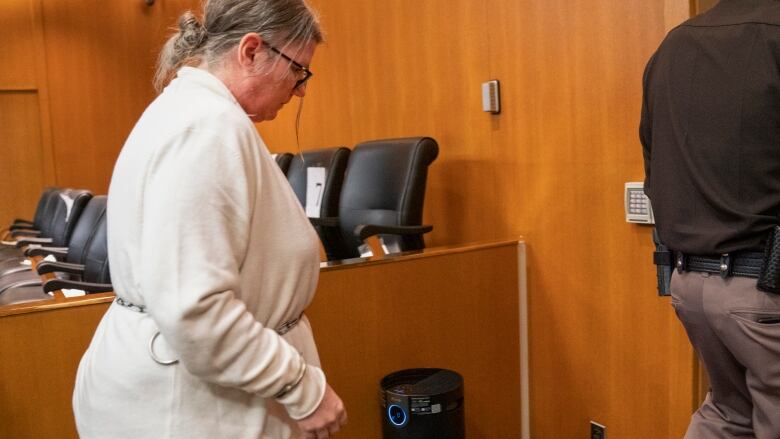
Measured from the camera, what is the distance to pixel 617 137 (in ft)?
7.80

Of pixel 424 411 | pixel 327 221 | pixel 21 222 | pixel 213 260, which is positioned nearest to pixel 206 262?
pixel 213 260

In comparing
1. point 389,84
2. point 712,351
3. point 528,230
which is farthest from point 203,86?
point 389,84

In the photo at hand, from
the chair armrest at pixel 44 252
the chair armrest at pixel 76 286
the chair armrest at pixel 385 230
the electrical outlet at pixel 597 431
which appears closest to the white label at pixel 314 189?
the chair armrest at pixel 385 230

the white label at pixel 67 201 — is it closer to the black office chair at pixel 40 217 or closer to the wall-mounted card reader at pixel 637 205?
the black office chair at pixel 40 217

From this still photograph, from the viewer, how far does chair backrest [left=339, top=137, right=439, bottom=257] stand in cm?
292

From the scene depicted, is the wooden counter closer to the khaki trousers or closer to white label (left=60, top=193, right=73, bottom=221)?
the khaki trousers

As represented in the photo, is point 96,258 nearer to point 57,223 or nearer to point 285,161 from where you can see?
point 285,161

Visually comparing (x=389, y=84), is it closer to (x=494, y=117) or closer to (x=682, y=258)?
(x=494, y=117)

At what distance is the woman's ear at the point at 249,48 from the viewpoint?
1.14m

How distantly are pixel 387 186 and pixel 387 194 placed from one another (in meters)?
0.03

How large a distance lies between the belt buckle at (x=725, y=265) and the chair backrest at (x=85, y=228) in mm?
2844

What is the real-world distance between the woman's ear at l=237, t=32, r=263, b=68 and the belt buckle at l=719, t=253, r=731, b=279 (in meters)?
1.13

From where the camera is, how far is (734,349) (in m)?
1.61

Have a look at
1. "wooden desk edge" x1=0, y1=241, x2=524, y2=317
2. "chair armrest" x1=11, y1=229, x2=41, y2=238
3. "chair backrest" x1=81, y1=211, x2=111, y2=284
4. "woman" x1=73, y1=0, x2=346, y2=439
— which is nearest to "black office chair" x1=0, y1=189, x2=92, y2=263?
"chair armrest" x1=11, y1=229, x2=41, y2=238
